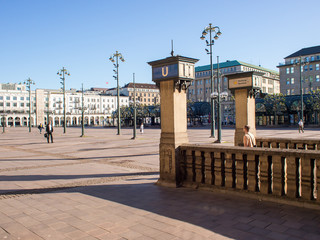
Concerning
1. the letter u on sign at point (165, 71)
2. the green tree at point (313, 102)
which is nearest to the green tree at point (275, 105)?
the green tree at point (313, 102)

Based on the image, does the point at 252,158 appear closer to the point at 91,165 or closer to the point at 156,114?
the point at 91,165

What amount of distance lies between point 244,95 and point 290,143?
7.80 feet

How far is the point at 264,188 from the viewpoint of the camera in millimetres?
6020

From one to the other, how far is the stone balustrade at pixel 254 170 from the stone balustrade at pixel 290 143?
1731 millimetres

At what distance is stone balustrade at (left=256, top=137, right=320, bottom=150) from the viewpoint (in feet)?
26.0

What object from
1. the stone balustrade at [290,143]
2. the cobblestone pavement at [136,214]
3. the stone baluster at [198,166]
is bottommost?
the cobblestone pavement at [136,214]

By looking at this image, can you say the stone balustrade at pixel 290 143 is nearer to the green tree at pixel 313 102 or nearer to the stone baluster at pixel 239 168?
the stone baluster at pixel 239 168

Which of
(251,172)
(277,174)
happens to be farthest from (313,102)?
(277,174)

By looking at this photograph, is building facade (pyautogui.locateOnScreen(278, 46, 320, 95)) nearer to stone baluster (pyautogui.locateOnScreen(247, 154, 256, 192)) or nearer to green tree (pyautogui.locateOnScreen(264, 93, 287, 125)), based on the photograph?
green tree (pyautogui.locateOnScreen(264, 93, 287, 125))

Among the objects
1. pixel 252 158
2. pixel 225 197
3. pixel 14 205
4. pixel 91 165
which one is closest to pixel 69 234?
pixel 14 205

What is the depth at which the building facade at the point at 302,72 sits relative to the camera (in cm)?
8625

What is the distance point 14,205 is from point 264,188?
540 centimetres

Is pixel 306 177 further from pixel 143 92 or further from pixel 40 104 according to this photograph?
pixel 143 92

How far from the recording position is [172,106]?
7.82 m
